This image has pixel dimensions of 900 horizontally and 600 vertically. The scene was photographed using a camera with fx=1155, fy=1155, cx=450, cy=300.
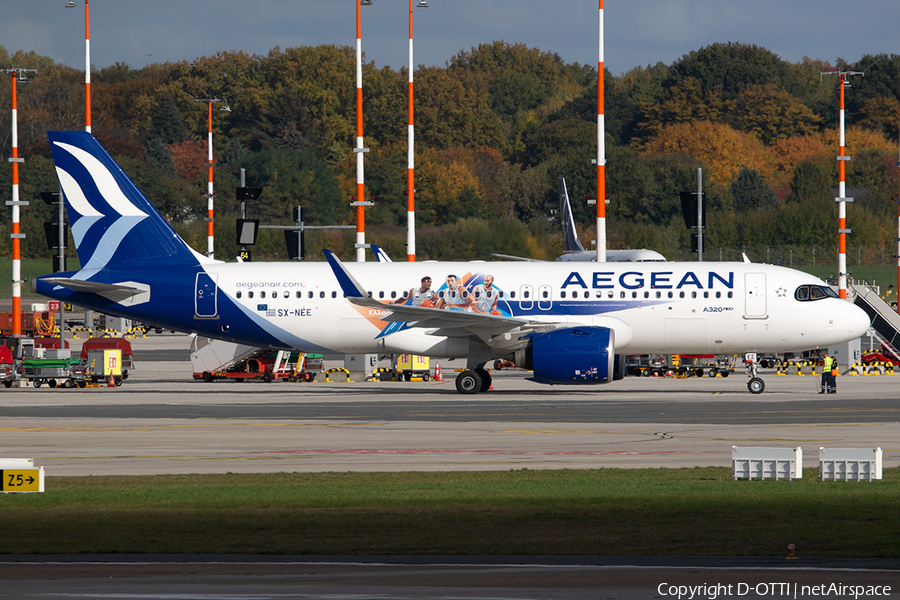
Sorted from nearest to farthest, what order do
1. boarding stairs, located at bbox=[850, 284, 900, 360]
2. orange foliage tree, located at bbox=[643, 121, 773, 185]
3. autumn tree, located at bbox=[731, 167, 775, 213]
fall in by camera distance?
boarding stairs, located at bbox=[850, 284, 900, 360] → autumn tree, located at bbox=[731, 167, 775, 213] → orange foliage tree, located at bbox=[643, 121, 773, 185]

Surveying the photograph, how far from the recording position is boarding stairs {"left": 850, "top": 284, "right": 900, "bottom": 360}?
49406mm

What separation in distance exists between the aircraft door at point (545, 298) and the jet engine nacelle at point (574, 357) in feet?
4.91

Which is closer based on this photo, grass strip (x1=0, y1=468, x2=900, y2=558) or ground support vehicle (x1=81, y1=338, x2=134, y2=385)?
grass strip (x1=0, y1=468, x2=900, y2=558)

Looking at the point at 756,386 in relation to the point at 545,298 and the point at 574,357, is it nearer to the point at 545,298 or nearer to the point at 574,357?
the point at 574,357

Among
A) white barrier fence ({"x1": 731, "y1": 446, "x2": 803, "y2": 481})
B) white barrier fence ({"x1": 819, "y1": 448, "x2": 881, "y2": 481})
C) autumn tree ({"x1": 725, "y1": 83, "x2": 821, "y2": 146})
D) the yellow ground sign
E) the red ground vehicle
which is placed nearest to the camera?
the yellow ground sign

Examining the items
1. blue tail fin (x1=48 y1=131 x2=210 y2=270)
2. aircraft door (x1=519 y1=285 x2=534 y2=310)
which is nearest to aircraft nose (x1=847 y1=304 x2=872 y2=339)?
aircraft door (x1=519 y1=285 x2=534 y2=310)

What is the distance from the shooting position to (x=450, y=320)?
36.0 metres

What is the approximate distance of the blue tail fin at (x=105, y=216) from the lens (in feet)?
126

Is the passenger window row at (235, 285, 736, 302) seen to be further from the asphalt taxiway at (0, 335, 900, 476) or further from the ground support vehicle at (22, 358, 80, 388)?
the ground support vehicle at (22, 358, 80, 388)

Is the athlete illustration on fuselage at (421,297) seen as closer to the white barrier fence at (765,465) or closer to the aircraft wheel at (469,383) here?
the aircraft wheel at (469,383)

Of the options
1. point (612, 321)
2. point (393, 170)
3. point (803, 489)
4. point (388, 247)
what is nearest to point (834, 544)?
point (803, 489)

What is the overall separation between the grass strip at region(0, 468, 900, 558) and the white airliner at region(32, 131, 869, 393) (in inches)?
681

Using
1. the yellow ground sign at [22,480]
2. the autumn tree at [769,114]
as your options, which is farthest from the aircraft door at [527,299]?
the autumn tree at [769,114]

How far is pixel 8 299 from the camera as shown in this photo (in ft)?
338
